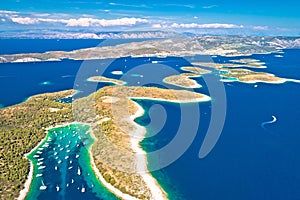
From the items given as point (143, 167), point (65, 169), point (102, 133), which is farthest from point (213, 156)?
point (65, 169)

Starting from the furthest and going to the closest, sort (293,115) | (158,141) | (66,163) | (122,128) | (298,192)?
1. (293,115)
2. (122,128)
3. (158,141)
4. (66,163)
5. (298,192)

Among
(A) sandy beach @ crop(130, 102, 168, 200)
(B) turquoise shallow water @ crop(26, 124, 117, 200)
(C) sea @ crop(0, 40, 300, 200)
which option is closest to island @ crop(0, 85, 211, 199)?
(A) sandy beach @ crop(130, 102, 168, 200)

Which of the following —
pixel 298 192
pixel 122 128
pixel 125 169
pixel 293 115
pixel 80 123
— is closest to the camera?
pixel 298 192

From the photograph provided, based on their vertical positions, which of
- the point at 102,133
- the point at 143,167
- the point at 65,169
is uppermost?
the point at 143,167

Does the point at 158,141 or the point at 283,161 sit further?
the point at 158,141

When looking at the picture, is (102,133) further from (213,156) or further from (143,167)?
(213,156)

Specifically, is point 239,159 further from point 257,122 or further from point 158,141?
point 257,122

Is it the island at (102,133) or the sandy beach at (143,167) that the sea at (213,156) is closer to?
the sandy beach at (143,167)

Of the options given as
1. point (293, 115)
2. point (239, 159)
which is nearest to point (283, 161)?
point (239, 159)
